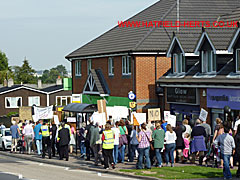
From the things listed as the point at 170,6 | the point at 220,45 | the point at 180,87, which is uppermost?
the point at 170,6

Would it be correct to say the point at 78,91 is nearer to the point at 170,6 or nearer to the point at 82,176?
the point at 170,6

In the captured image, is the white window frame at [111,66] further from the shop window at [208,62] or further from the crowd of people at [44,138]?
the shop window at [208,62]

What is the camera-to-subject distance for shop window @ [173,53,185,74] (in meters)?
30.0

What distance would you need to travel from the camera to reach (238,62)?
80.9 ft

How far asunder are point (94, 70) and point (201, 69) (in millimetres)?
14327

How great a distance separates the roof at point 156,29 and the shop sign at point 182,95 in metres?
4.84

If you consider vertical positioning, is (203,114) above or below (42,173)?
above

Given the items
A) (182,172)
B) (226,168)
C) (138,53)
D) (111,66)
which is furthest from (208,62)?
(111,66)

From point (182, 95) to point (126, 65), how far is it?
26.3 ft

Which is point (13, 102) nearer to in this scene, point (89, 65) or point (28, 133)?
point (89, 65)

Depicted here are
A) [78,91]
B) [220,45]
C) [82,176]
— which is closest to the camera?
[82,176]

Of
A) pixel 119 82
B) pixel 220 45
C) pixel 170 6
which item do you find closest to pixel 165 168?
pixel 220 45

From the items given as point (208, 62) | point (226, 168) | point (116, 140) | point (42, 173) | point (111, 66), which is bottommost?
point (42, 173)

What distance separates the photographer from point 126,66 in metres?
36.4
